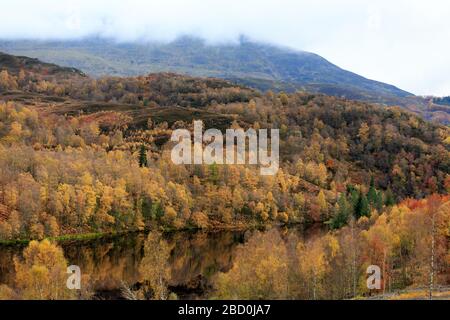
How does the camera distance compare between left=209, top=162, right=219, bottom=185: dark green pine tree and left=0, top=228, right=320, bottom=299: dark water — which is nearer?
left=0, top=228, right=320, bottom=299: dark water

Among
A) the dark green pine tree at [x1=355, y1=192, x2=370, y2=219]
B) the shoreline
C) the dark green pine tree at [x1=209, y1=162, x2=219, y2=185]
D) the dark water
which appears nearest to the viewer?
the dark water

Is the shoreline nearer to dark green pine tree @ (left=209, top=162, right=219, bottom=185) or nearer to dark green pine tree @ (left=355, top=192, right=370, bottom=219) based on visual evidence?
dark green pine tree @ (left=209, top=162, right=219, bottom=185)

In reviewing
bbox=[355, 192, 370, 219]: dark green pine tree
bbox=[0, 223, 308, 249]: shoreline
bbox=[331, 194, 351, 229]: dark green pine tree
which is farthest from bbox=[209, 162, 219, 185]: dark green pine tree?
bbox=[355, 192, 370, 219]: dark green pine tree

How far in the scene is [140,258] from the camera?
90.1 meters

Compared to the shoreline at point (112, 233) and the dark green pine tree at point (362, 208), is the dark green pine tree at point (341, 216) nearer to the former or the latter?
the dark green pine tree at point (362, 208)

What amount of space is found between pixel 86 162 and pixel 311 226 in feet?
203

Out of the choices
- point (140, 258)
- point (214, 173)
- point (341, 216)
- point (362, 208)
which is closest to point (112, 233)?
point (140, 258)

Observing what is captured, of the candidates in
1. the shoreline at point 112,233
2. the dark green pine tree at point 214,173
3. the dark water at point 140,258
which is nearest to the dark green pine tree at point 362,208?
the dark water at point 140,258

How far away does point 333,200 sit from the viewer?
155625mm

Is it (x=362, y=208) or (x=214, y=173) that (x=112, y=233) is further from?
(x=362, y=208)

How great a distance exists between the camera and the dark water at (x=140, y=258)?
7056 centimetres

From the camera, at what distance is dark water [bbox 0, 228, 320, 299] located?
70562 millimetres
